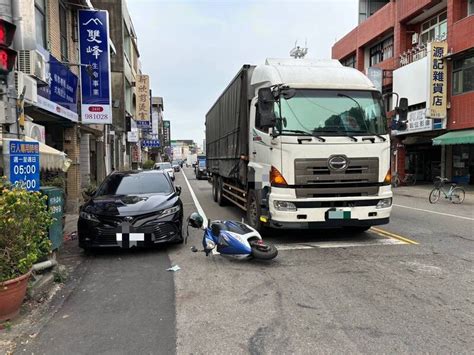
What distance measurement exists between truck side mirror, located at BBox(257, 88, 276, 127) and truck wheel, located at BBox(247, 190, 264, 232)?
169 cm

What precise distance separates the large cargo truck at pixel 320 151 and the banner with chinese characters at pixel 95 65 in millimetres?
9213

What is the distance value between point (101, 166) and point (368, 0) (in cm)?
2677

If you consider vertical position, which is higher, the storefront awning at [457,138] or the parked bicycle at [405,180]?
the storefront awning at [457,138]

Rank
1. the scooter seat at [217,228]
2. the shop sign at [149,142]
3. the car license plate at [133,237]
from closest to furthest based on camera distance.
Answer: the scooter seat at [217,228], the car license plate at [133,237], the shop sign at [149,142]

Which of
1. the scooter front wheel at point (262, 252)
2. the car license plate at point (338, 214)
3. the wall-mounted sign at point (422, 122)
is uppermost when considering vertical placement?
the wall-mounted sign at point (422, 122)

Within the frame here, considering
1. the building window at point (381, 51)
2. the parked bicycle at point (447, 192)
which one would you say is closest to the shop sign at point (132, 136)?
the building window at point (381, 51)

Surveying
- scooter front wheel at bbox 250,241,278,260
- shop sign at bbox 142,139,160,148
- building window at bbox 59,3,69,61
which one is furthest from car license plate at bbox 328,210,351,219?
shop sign at bbox 142,139,160,148

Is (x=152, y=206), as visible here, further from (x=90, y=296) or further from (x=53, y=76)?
(x=53, y=76)

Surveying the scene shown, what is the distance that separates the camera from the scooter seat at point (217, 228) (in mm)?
6962

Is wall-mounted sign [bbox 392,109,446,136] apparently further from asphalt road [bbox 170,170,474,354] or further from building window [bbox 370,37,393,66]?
asphalt road [bbox 170,170,474,354]

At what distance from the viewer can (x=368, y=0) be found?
3522 centimetres

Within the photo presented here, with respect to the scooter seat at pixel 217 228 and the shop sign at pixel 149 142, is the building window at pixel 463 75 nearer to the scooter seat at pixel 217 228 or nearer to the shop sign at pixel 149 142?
the scooter seat at pixel 217 228

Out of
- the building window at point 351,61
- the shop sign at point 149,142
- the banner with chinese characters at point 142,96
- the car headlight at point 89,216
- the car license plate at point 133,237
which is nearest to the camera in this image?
the car license plate at point 133,237

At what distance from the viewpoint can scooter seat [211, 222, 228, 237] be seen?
22.8 ft
